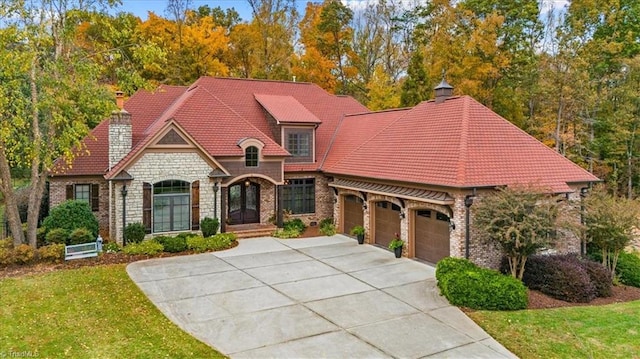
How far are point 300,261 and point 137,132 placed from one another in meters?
11.1

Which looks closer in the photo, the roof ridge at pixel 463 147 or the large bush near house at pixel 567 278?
the large bush near house at pixel 567 278

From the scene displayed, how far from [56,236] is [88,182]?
420cm

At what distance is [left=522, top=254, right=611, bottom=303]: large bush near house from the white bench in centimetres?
1467

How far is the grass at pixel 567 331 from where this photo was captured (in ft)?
32.2

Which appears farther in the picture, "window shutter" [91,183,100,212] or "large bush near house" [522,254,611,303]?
"window shutter" [91,183,100,212]

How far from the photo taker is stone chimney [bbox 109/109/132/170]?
18688mm

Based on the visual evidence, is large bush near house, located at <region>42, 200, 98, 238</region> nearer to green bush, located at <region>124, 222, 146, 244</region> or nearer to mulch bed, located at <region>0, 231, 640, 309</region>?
green bush, located at <region>124, 222, 146, 244</region>

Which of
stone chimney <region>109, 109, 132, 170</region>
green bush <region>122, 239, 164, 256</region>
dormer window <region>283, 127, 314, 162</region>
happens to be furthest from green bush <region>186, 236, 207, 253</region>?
dormer window <region>283, 127, 314, 162</region>

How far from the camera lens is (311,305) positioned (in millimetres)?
12102

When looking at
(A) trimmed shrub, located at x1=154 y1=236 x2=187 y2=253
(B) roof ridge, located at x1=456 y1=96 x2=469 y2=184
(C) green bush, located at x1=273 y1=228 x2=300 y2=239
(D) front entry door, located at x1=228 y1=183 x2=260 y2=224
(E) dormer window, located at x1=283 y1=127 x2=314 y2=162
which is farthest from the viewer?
(E) dormer window, located at x1=283 y1=127 x2=314 y2=162

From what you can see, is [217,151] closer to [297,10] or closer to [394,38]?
[297,10]

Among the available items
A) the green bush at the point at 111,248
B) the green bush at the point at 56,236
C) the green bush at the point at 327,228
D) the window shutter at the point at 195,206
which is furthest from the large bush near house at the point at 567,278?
the green bush at the point at 56,236

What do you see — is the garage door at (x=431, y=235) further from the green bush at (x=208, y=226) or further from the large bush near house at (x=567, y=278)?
the green bush at (x=208, y=226)

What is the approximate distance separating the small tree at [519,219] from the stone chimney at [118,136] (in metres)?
13.8
